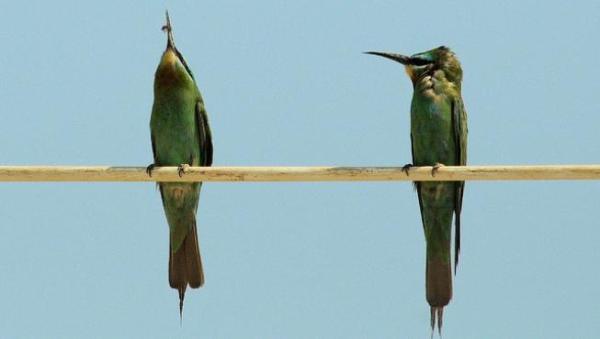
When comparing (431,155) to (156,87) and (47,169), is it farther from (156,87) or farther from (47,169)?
(47,169)

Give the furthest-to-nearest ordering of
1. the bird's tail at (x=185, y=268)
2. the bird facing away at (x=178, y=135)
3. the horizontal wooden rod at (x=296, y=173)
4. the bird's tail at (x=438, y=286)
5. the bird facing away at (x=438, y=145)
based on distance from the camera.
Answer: the bird facing away at (x=178, y=135) → the bird facing away at (x=438, y=145) → the bird's tail at (x=185, y=268) → the bird's tail at (x=438, y=286) → the horizontal wooden rod at (x=296, y=173)

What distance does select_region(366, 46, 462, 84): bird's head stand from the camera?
5258 mm

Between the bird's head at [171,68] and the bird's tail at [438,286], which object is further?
the bird's head at [171,68]

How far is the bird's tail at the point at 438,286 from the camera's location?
15.6 ft

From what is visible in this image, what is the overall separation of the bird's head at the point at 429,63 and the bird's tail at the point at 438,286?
89 centimetres

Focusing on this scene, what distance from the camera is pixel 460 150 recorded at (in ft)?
16.8

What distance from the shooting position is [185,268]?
502cm

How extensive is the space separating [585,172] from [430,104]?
1404 millimetres

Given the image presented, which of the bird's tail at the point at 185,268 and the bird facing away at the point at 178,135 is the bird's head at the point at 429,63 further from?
the bird's tail at the point at 185,268

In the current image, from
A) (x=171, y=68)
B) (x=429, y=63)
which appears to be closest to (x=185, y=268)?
(x=171, y=68)

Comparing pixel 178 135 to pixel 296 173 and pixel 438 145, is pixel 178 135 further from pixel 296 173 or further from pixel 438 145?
pixel 296 173

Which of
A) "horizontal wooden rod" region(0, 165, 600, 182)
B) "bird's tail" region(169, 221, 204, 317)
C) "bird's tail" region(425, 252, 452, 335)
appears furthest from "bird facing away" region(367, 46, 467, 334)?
"bird's tail" region(169, 221, 204, 317)

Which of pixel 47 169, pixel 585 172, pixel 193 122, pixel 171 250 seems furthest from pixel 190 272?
pixel 585 172

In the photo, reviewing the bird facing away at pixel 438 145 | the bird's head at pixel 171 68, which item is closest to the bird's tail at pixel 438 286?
the bird facing away at pixel 438 145
